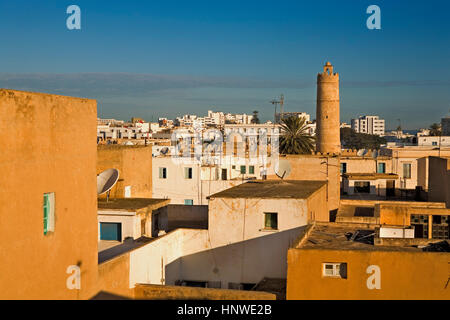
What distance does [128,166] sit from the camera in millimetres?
20547

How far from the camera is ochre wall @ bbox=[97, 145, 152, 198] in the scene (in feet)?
65.0

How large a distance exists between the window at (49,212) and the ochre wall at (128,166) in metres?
9.22

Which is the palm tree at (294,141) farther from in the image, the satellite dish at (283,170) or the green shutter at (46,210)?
the green shutter at (46,210)

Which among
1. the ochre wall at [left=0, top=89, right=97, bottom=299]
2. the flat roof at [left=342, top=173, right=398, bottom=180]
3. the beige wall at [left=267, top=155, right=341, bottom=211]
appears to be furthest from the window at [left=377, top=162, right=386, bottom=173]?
the ochre wall at [left=0, top=89, right=97, bottom=299]

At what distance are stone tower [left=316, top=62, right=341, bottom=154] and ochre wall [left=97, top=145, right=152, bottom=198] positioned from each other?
30597 mm

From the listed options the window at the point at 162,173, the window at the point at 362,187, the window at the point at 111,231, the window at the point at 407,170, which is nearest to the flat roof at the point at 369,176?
the window at the point at 362,187

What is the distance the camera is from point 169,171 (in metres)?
35.2

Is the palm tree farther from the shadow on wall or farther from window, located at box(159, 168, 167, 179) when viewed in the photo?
the shadow on wall

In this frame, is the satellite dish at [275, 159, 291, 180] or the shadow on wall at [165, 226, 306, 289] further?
the satellite dish at [275, 159, 291, 180]

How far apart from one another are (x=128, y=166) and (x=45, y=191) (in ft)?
35.2

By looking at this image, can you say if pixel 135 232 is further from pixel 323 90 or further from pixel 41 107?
pixel 323 90

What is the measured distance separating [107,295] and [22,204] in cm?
387

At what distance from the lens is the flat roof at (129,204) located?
1684cm

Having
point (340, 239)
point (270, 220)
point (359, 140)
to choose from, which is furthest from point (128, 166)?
point (359, 140)
